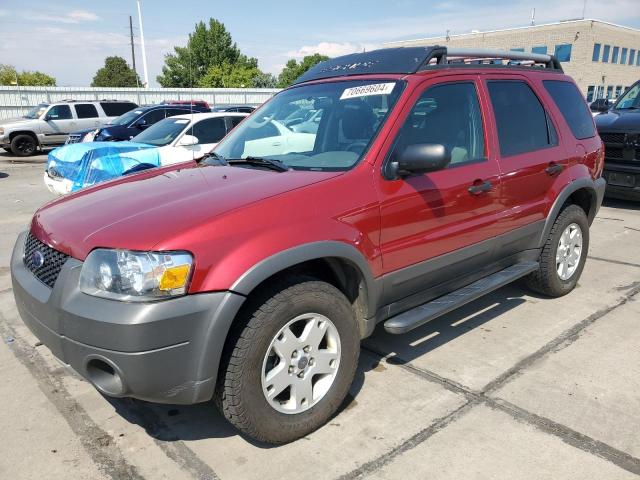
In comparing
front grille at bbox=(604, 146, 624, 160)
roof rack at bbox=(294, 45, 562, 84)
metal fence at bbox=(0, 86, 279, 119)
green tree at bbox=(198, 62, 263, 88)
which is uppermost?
green tree at bbox=(198, 62, 263, 88)

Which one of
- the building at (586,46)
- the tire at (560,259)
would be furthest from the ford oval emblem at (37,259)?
the building at (586,46)

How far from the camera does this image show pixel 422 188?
310cm

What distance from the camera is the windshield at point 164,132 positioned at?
8.66 m

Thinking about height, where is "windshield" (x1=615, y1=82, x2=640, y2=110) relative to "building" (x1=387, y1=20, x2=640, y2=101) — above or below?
below

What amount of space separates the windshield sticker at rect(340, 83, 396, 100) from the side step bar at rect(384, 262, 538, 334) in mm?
1338

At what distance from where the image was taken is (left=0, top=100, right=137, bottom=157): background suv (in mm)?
17484

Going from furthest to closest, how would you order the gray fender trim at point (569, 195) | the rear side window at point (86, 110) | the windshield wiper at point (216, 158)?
the rear side window at point (86, 110)
the gray fender trim at point (569, 195)
the windshield wiper at point (216, 158)

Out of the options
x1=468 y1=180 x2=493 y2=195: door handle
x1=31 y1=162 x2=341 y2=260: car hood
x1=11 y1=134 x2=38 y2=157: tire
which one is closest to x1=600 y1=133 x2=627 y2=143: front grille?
x1=468 y1=180 x2=493 y2=195: door handle

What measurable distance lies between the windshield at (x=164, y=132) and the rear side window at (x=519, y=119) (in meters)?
6.02

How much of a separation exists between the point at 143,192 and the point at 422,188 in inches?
62.6

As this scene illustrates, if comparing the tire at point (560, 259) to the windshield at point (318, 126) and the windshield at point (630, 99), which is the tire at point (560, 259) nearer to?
the windshield at point (318, 126)

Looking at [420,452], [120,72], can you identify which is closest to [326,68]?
[420,452]

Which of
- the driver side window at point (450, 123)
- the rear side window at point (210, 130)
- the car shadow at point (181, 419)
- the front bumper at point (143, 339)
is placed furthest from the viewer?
the rear side window at point (210, 130)

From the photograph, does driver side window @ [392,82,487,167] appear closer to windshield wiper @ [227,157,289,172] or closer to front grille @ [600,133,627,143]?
windshield wiper @ [227,157,289,172]
